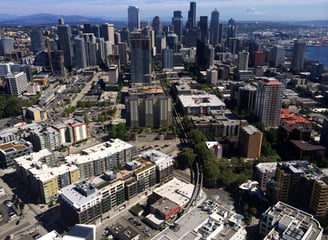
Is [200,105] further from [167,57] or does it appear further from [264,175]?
[167,57]

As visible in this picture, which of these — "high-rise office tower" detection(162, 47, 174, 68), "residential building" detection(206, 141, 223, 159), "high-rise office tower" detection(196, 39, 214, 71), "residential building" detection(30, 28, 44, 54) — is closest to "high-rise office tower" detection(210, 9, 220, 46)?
"high-rise office tower" detection(196, 39, 214, 71)

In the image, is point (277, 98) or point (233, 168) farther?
point (277, 98)

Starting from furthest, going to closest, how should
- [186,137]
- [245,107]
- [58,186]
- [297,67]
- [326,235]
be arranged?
1. [297,67]
2. [245,107]
3. [186,137]
4. [58,186]
5. [326,235]

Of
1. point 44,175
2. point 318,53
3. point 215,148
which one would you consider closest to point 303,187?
point 215,148

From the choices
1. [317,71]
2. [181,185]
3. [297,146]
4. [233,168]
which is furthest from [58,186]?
[317,71]

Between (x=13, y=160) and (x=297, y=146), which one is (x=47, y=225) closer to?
(x=13, y=160)

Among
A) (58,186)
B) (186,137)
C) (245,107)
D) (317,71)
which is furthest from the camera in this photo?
(317,71)

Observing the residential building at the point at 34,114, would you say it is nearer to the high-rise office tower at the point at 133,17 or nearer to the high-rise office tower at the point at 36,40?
the high-rise office tower at the point at 36,40
